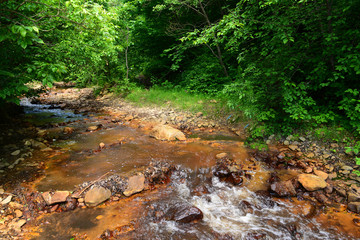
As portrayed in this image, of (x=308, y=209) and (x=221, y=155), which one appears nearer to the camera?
(x=308, y=209)

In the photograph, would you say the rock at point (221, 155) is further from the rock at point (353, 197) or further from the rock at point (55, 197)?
the rock at point (55, 197)

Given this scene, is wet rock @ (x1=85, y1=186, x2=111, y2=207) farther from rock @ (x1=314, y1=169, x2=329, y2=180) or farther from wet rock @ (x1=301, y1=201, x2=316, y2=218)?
rock @ (x1=314, y1=169, x2=329, y2=180)

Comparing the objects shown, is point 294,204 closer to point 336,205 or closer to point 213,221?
point 336,205

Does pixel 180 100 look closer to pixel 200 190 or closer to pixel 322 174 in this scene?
pixel 200 190

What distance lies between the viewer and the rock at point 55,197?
11.3 feet

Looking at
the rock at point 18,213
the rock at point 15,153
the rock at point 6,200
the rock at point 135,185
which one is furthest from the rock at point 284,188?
the rock at point 15,153

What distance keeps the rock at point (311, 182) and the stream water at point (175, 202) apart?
42 centimetres

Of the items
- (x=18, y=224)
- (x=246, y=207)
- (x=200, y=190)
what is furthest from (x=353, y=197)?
(x=18, y=224)

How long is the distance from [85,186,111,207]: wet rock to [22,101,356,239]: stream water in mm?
125

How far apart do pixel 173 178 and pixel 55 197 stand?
2.47m

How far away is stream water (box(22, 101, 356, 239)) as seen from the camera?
309 cm

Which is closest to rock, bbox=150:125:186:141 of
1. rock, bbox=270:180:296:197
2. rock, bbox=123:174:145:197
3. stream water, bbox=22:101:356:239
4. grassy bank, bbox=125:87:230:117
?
stream water, bbox=22:101:356:239

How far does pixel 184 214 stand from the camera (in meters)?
3.39

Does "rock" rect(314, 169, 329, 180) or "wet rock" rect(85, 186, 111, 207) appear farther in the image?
"rock" rect(314, 169, 329, 180)
